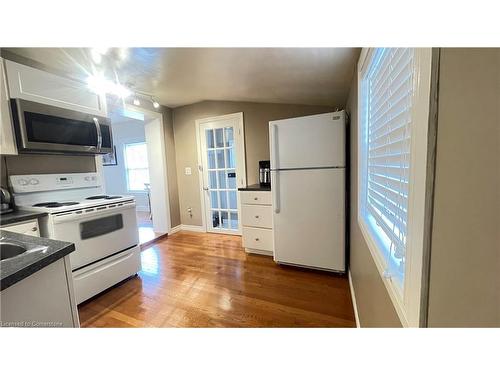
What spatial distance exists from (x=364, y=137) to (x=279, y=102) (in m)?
1.79

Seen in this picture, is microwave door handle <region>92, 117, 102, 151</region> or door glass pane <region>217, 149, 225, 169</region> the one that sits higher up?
microwave door handle <region>92, 117, 102, 151</region>

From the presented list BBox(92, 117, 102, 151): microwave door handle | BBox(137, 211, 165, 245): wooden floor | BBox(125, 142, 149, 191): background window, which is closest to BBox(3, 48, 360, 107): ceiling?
BBox(92, 117, 102, 151): microwave door handle

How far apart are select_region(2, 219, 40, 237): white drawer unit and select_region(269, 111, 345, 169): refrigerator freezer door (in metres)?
2.08

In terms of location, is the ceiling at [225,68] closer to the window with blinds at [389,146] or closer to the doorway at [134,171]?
the window with blinds at [389,146]

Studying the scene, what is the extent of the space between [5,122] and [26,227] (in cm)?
82

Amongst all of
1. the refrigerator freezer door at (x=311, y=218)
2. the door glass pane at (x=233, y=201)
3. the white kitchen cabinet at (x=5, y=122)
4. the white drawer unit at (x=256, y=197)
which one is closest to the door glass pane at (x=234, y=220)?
the door glass pane at (x=233, y=201)

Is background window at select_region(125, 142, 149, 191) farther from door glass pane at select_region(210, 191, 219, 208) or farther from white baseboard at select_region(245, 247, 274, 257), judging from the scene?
white baseboard at select_region(245, 247, 274, 257)

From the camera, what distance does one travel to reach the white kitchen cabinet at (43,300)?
0.63 m

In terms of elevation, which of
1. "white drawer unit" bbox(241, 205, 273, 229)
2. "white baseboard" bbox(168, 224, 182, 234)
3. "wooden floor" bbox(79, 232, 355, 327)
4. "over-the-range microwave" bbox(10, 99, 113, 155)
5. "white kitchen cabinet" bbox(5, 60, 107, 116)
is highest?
"white kitchen cabinet" bbox(5, 60, 107, 116)

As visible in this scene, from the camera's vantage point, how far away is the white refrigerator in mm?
1972

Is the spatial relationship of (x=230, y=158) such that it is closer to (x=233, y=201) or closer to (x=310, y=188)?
(x=233, y=201)

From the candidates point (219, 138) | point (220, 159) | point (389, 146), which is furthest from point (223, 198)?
point (389, 146)

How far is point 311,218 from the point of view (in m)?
2.12
